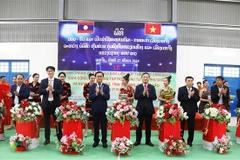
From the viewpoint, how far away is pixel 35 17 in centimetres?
801

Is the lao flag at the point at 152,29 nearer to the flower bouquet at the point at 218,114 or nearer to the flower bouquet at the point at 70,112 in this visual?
the flower bouquet at the point at 218,114

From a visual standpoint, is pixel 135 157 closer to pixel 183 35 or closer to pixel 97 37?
pixel 97 37

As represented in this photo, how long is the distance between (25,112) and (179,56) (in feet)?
17.3

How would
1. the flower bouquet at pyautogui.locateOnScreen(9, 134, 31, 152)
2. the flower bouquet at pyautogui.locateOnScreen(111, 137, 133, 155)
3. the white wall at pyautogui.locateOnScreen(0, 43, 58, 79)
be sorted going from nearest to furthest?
the flower bouquet at pyautogui.locateOnScreen(111, 137, 133, 155)
the flower bouquet at pyautogui.locateOnScreen(9, 134, 31, 152)
the white wall at pyautogui.locateOnScreen(0, 43, 58, 79)

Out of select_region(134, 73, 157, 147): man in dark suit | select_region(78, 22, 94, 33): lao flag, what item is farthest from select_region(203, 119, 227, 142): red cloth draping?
select_region(78, 22, 94, 33): lao flag

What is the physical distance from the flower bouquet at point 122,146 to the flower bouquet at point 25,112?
137 cm

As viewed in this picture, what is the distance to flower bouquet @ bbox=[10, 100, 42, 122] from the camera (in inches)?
162

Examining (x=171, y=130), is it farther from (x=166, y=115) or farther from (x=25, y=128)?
(x=25, y=128)

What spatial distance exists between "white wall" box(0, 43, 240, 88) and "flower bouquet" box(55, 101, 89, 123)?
3.89 m

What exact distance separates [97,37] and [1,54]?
3.28m

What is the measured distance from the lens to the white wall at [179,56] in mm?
7867

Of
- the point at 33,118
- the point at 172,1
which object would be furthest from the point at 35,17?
the point at 33,118

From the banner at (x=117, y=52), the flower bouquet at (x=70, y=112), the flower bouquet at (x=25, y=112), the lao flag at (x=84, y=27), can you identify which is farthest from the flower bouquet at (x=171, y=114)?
the lao flag at (x=84, y=27)

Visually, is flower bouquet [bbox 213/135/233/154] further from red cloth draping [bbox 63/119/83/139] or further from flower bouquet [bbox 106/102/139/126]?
red cloth draping [bbox 63/119/83/139]
